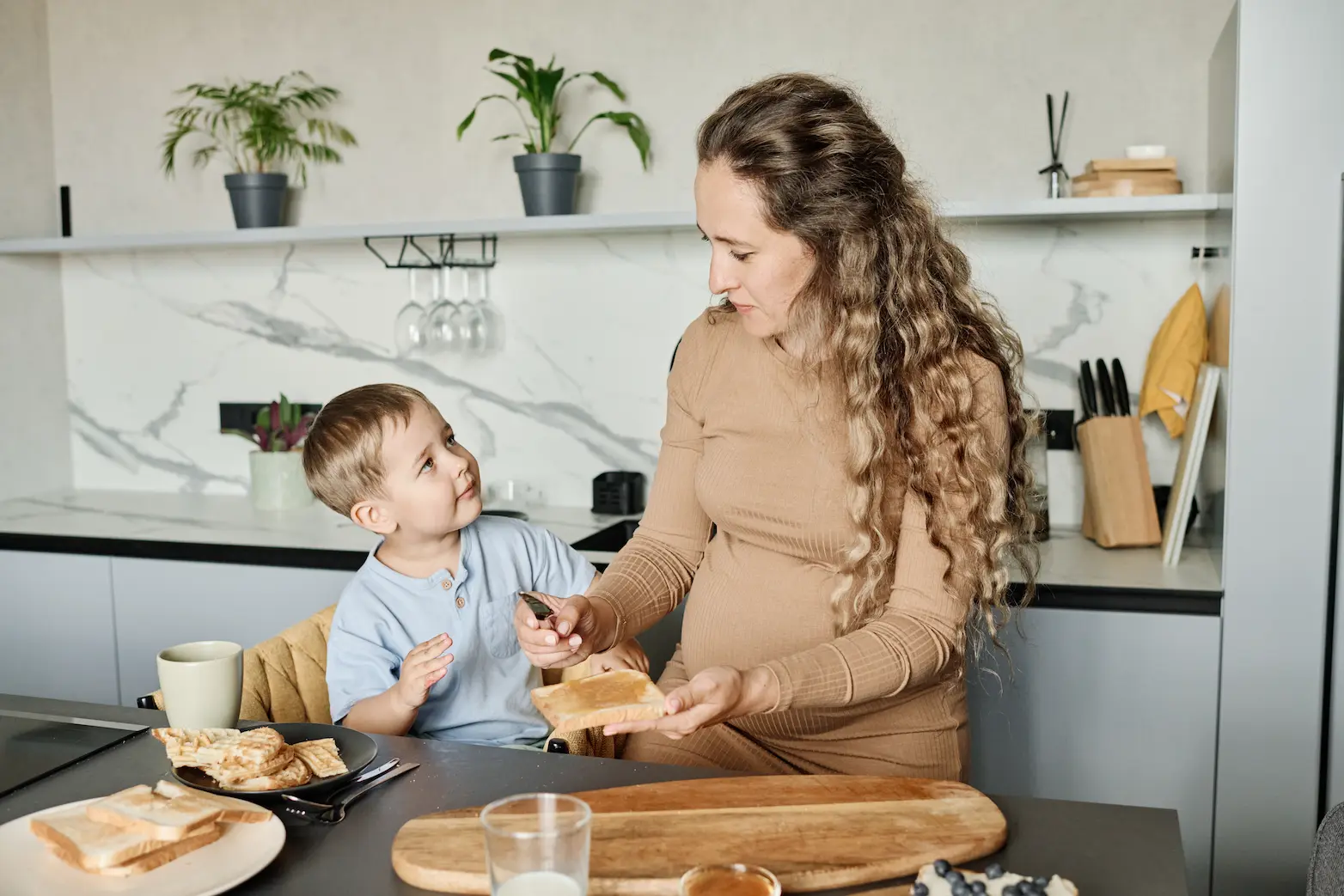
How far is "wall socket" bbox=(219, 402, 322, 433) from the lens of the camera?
3.25m

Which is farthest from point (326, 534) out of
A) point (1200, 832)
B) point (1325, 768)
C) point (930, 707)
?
point (1325, 768)

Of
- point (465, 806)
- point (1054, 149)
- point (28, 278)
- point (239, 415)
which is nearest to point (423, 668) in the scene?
point (465, 806)

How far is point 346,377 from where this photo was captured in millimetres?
3170

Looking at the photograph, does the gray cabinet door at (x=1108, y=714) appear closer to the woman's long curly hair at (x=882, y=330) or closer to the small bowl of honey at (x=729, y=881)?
the woman's long curly hair at (x=882, y=330)

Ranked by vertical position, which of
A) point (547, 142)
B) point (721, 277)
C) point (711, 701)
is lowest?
point (711, 701)

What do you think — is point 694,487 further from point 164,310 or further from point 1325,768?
point 164,310

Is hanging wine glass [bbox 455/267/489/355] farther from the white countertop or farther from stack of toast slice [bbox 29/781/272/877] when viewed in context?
stack of toast slice [bbox 29/781/272/877]

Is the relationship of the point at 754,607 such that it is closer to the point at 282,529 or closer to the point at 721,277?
the point at 721,277

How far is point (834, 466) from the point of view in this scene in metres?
1.58

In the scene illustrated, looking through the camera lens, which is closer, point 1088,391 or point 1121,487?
point 1121,487

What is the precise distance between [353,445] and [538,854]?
0.98m

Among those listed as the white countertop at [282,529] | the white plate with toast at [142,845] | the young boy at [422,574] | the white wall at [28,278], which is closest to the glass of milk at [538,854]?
the white plate with toast at [142,845]

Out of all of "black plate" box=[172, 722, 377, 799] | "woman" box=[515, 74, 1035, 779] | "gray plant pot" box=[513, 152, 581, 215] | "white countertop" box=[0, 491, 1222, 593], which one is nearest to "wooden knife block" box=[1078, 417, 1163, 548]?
"white countertop" box=[0, 491, 1222, 593]

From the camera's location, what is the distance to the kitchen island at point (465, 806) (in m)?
0.99
